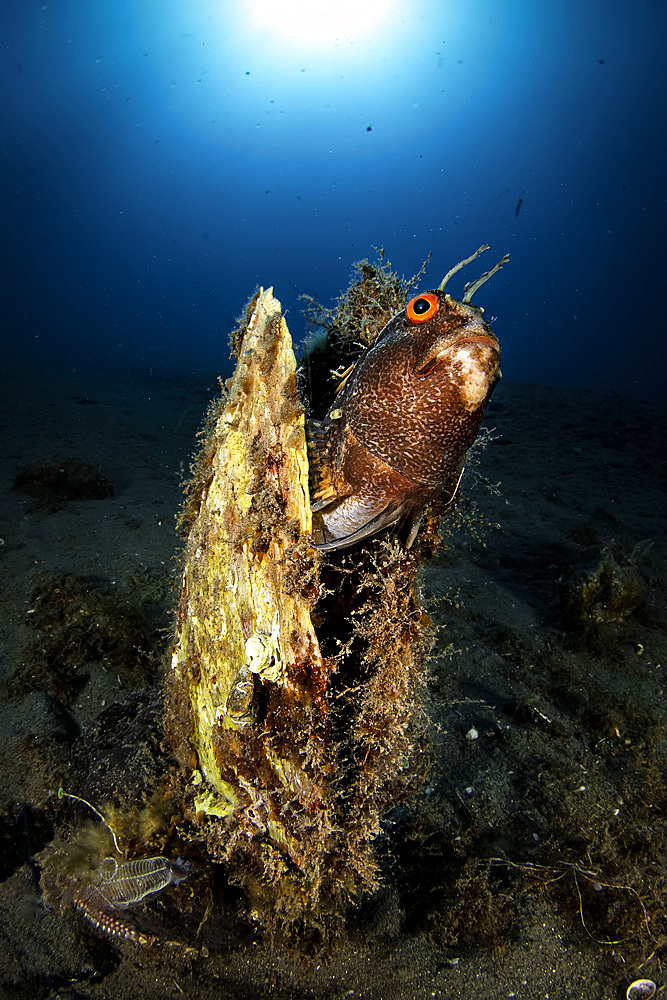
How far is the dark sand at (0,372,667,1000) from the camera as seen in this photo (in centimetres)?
234

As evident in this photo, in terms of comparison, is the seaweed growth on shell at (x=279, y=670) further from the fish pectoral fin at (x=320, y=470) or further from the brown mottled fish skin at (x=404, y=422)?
the fish pectoral fin at (x=320, y=470)

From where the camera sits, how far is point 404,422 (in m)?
2.06

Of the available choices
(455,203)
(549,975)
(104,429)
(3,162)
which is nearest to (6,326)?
(3,162)

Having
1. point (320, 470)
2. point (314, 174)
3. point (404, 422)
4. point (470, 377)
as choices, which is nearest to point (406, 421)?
point (404, 422)

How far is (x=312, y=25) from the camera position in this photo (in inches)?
3492

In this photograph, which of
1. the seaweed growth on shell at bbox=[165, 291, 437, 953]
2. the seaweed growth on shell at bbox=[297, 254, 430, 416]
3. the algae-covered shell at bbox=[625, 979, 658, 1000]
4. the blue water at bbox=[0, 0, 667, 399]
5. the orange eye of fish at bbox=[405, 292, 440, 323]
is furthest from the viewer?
the blue water at bbox=[0, 0, 667, 399]

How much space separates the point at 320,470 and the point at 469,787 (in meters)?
2.75

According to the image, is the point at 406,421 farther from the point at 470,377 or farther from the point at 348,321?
the point at 348,321

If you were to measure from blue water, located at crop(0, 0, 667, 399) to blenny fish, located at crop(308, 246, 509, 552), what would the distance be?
48.6 m

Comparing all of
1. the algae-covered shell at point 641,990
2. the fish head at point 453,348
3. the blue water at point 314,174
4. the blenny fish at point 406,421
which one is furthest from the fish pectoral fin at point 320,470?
the blue water at point 314,174

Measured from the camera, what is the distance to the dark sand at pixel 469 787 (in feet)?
7.68

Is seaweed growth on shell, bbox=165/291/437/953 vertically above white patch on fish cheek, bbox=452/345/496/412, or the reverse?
white patch on fish cheek, bbox=452/345/496/412

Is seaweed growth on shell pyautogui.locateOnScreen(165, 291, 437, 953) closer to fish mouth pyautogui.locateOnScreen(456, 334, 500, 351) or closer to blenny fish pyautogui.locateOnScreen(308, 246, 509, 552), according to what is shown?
blenny fish pyautogui.locateOnScreen(308, 246, 509, 552)

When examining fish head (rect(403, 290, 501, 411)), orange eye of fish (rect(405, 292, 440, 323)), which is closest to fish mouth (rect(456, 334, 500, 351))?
fish head (rect(403, 290, 501, 411))
